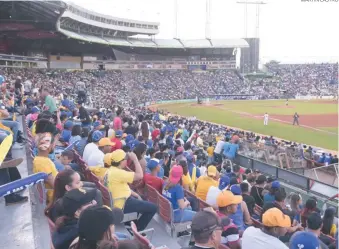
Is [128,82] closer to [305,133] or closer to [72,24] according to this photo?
[72,24]

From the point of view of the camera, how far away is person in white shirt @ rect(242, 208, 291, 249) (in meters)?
4.09

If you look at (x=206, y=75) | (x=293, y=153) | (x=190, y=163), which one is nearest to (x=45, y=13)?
(x=293, y=153)

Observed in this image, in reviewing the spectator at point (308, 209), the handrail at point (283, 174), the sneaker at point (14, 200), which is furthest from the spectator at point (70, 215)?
the handrail at point (283, 174)

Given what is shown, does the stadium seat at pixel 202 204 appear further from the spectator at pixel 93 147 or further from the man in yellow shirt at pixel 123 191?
the spectator at pixel 93 147

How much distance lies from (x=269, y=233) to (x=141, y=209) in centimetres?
210

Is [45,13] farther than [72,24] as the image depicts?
No

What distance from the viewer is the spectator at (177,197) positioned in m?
5.73

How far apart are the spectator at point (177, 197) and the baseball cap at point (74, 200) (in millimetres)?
2343

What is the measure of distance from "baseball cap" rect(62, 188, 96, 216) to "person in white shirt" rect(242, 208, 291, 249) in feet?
6.00

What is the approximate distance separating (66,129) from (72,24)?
47.3 metres

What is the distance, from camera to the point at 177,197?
19.2ft

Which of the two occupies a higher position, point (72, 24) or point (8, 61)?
point (72, 24)

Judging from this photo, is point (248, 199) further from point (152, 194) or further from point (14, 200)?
point (14, 200)

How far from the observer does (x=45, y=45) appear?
5197 centimetres
